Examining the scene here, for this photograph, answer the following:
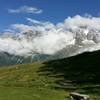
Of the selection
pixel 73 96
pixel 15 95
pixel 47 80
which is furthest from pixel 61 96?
pixel 47 80

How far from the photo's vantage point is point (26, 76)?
11369 cm

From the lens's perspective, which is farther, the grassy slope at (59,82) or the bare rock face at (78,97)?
the grassy slope at (59,82)

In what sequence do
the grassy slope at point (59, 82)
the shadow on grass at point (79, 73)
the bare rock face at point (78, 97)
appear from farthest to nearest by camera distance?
the shadow on grass at point (79, 73)
the grassy slope at point (59, 82)
the bare rock face at point (78, 97)

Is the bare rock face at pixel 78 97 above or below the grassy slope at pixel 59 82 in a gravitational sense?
below

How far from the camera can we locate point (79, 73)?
108125 mm

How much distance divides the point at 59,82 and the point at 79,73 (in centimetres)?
1710

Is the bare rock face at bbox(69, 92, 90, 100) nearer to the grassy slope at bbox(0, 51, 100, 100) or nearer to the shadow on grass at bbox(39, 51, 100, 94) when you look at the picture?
the grassy slope at bbox(0, 51, 100, 100)

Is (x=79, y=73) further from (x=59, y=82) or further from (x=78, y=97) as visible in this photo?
(x=78, y=97)

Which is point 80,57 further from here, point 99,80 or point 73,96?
point 73,96

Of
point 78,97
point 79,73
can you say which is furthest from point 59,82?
point 78,97

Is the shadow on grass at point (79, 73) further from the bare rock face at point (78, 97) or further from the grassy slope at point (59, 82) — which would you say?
the bare rock face at point (78, 97)

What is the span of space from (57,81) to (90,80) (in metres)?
9.13

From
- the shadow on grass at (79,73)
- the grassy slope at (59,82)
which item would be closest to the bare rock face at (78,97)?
the grassy slope at (59,82)

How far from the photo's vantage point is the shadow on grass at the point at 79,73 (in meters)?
84.5
